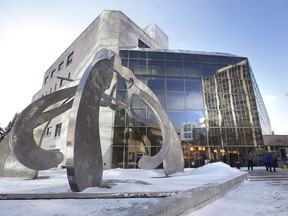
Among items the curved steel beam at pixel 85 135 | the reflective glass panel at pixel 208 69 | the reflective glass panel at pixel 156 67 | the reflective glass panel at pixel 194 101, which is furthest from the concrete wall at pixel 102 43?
the curved steel beam at pixel 85 135

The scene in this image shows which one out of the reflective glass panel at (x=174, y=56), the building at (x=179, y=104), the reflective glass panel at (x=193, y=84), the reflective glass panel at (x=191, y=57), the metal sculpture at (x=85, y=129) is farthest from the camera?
the reflective glass panel at (x=191, y=57)

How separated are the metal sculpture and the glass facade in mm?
7439

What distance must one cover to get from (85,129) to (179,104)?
15438mm

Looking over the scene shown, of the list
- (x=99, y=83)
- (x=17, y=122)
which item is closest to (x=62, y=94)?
(x=17, y=122)

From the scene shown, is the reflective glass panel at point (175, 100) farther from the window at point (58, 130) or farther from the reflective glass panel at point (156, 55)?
the window at point (58, 130)

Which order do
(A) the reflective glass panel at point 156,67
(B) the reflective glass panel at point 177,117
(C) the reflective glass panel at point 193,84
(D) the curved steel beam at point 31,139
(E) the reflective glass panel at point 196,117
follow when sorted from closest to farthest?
(D) the curved steel beam at point 31,139, (B) the reflective glass panel at point 177,117, (E) the reflective glass panel at point 196,117, (C) the reflective glass panel at point 193,84, (A) the reflective glass panel at point 156,67

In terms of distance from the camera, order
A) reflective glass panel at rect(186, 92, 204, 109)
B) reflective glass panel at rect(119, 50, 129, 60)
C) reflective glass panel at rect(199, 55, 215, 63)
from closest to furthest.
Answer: reflective glass panel at rect(186, 92, 204, 109), reflective glass panel at rect(119, 50, 129, 60), reflective glass panel at rect(199, 55, 215, 63)

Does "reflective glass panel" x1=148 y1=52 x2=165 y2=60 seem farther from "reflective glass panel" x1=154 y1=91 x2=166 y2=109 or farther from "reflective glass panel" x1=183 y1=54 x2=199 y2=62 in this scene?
"reflective glass panel" x1=154 y1=91 x2=166 y2=109

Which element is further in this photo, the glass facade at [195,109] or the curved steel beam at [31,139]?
the glass facade at [195,109]

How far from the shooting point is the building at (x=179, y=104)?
17.3 metres

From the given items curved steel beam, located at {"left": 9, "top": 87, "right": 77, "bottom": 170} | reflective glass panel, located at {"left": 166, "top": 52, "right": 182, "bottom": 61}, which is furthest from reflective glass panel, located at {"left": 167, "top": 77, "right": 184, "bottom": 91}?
curved steel beam, located at {"left": 9, "top": 87, "right": 77, "bottom": 170}

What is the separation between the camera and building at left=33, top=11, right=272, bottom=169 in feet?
56.9

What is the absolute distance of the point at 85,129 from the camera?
4539 millimetres

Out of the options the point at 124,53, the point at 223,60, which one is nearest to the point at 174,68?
the point at 124,53
